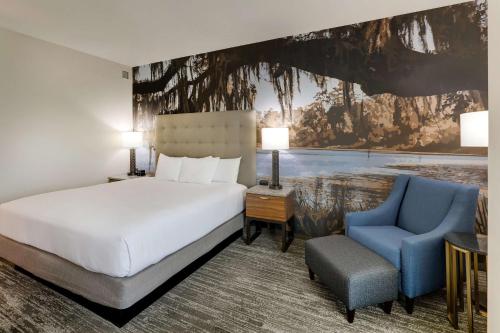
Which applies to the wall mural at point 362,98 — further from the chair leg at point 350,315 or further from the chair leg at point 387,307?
the chair leg at point 350,315

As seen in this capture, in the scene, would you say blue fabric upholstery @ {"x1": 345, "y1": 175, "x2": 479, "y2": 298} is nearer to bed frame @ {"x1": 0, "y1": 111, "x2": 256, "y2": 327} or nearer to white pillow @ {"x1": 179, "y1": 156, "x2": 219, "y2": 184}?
bed frame @ {"x1": 0, "y1": 111, "x2": 256, "y2": 327}

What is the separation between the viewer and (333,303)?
2.06 metres

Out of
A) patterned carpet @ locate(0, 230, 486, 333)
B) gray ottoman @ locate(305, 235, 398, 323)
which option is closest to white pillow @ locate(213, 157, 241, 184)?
patterned carpet @ locate(0, 230, 486, 333)

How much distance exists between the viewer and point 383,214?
255 cm

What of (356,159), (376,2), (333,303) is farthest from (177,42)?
(333,303)

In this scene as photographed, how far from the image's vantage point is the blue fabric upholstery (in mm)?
1882

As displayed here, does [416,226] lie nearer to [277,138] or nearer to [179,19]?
[277,138]

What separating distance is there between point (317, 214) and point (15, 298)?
10.4ft

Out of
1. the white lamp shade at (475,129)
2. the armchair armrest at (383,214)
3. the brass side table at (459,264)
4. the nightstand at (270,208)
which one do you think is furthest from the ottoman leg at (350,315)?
the white lamp shade at (475,129)

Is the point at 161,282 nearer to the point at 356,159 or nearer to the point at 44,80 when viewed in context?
the point at 356,159

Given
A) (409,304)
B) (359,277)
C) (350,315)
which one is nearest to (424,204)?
(409,304)

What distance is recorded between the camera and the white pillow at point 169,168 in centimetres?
384
